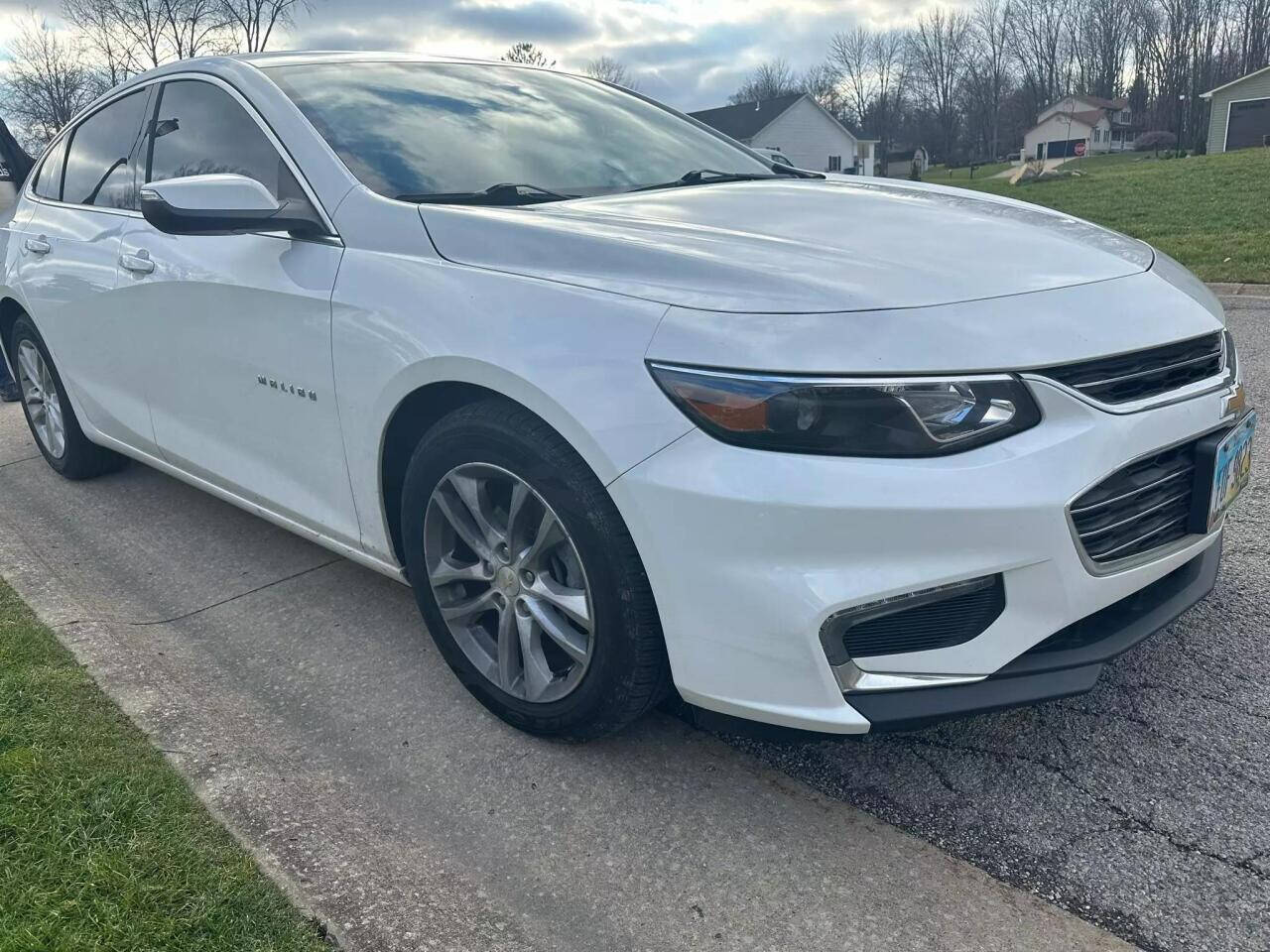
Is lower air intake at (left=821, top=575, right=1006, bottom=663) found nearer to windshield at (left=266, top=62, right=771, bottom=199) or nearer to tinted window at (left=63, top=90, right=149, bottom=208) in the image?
windshield at (left=266, top=62, right=771, bottom=199)

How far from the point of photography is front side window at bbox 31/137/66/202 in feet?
14.0

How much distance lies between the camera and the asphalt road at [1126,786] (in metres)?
1.85

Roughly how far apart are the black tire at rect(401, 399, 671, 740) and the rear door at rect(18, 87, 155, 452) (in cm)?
179

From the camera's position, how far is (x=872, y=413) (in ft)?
5.90

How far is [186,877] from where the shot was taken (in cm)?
195

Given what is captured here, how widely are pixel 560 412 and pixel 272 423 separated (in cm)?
124

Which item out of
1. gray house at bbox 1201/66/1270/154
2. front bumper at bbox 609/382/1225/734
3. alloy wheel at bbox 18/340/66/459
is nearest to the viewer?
front bumper at bbox 609/382/1225/734

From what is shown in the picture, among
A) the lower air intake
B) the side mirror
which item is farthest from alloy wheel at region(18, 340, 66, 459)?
the lower air intake

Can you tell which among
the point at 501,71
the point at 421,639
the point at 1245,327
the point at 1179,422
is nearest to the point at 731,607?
the point at 1179,422

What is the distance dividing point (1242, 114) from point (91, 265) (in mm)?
51141

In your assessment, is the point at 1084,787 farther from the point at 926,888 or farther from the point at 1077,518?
the point at 1077,518

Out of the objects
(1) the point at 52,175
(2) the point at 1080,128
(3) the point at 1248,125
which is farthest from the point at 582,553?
(2) the point at 1080,128

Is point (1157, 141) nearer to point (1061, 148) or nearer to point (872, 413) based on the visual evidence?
point (1061, 148)

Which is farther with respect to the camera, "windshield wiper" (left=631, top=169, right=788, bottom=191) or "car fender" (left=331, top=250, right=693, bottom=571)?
"windshield wiper" (left=631, top=169, right=788, bottom=191)
